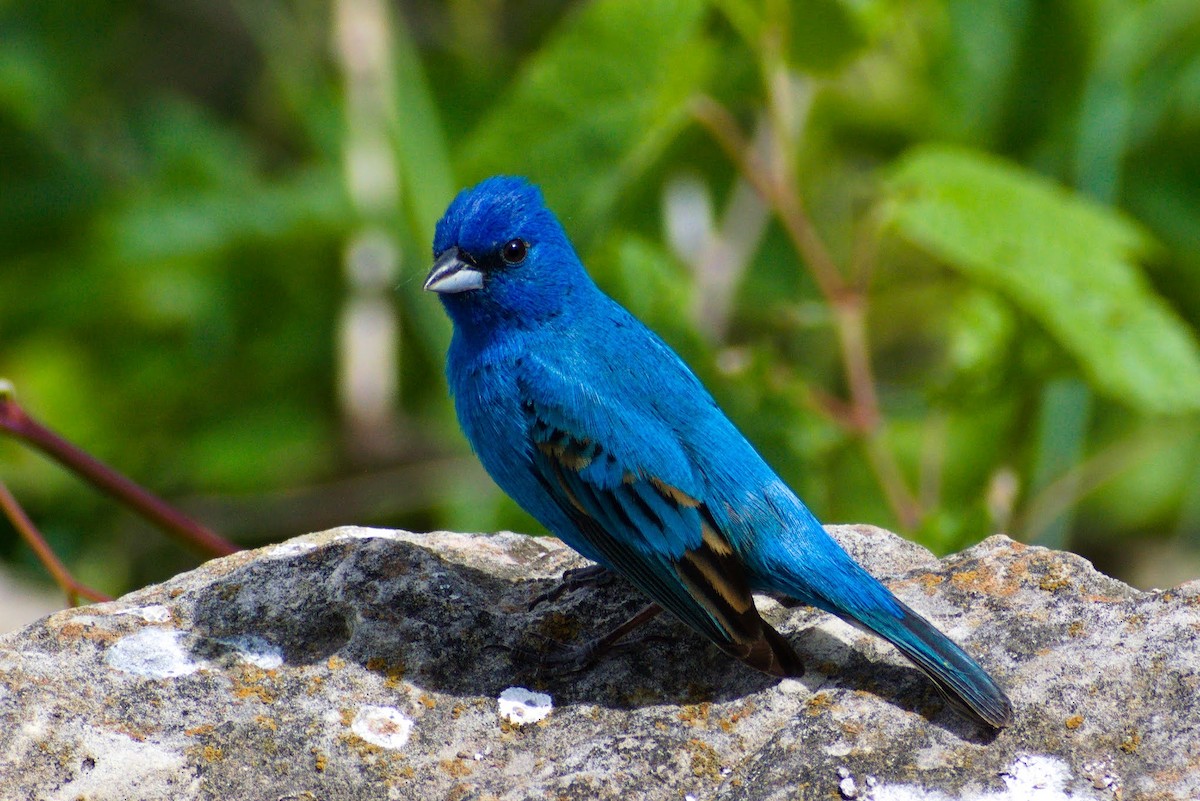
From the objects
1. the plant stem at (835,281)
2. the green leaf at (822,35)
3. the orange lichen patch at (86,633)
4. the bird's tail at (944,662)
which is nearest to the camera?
the bird's tail at (944,662)

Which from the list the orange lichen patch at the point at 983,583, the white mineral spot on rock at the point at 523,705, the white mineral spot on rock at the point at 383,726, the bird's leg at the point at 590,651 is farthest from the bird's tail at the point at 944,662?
the white mineral spot on rock at the point at 383,726

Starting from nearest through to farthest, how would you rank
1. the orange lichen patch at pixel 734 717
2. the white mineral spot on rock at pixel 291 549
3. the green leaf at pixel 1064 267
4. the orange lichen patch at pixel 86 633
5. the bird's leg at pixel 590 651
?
the orange lichen patch at pixel 734 717 → the orange lichen patch at pixel 86 633 → the bird's leg at pixel 590 651 → the white mineral spot on rock at pixel 291 549 → the green leaf at pixel 1064 267

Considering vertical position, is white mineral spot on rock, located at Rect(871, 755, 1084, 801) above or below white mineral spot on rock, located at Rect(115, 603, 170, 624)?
below

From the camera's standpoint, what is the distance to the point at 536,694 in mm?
3277

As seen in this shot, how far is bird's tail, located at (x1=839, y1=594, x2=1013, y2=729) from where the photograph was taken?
9.53 feet

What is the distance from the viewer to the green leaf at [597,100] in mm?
4113

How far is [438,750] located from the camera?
3086 mm

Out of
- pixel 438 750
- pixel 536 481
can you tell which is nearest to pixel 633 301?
pixel 536 481

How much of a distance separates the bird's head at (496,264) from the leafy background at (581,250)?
14.3 inches

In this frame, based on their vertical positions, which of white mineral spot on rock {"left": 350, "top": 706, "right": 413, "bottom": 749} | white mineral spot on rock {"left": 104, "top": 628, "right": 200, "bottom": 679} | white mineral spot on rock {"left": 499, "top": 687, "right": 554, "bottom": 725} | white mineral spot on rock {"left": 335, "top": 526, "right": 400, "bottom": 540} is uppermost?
white mineral spot on rock {"left": 335, "top": 526, "right": 400, "bottom": 540}

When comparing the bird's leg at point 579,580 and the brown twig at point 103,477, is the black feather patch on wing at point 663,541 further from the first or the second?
the brown twig at point 103,477

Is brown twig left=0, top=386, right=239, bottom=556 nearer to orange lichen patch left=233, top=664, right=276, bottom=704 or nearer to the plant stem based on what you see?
orange lichen patch left=233, top=664, right=276, bottom=704

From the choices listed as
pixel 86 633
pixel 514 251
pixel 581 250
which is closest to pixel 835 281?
pixel 581 250

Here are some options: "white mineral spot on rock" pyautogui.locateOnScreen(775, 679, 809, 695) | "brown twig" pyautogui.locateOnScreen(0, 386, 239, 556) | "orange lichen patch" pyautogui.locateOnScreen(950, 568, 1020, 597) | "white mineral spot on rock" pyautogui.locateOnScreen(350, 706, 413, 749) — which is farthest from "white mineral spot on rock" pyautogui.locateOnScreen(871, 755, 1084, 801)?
"brown twig" pyautogui.locateOnScreen(0, 386, 239, 556)
